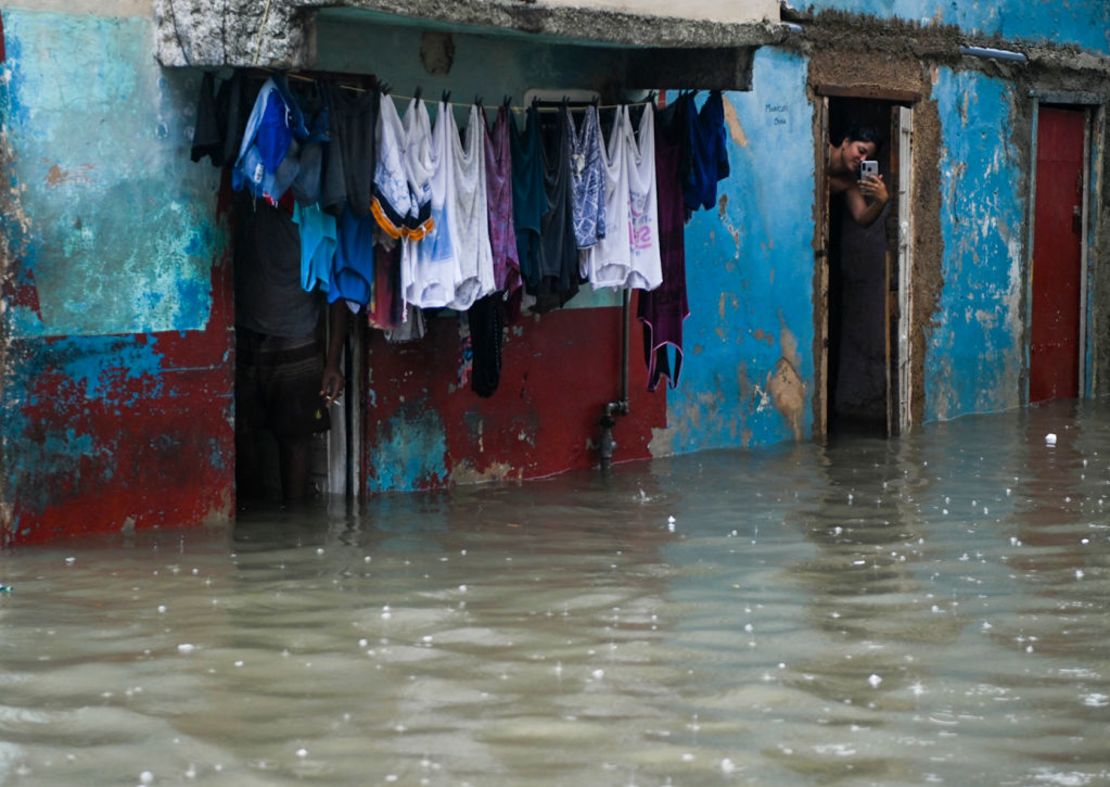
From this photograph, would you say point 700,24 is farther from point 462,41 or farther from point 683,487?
point 683,487

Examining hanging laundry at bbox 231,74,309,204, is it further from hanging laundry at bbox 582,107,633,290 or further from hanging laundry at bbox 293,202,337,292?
hanging laundry at bbox 582,107,633,290

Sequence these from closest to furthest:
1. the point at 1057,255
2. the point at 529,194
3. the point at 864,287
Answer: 1. the point at 529,194
2. the point at 864,287
3. the point at 1057,255

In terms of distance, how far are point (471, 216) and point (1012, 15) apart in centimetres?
697

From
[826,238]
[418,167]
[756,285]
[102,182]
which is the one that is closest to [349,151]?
[418,167]

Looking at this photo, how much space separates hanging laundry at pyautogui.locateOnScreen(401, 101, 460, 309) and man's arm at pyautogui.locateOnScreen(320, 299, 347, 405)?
19.0 inches

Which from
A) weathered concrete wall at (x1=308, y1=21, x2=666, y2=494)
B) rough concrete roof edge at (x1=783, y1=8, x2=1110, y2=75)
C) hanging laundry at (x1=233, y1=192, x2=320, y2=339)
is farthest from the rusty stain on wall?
hanging laundry at (x1=233, y1=192, x2=320, y2=339)

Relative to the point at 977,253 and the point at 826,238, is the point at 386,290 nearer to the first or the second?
the point at 826,238

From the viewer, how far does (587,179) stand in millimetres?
9883

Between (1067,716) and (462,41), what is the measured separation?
18.2 feet

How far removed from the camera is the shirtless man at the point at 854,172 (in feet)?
42.0

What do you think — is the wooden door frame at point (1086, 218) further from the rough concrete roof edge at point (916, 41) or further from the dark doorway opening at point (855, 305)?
the dark doorway opening at point (855, 305)

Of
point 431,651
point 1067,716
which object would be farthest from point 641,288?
point 1067,716

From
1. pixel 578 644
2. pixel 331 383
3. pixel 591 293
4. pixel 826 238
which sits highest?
pixel 826 238

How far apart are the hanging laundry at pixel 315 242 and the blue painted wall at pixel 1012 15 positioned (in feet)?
15.9
